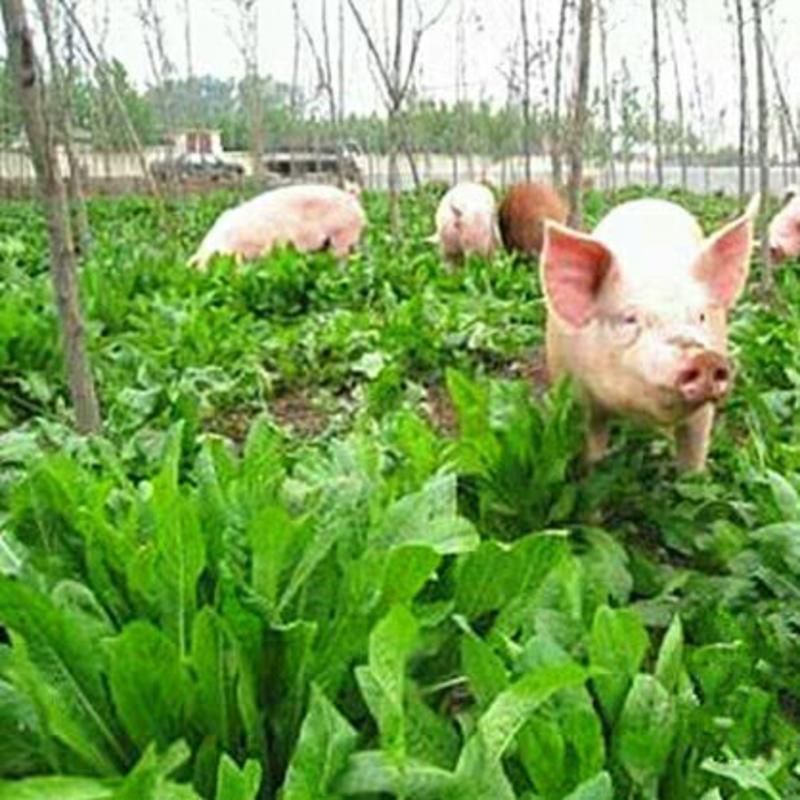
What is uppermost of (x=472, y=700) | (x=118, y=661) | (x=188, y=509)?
(x=188, y=509)

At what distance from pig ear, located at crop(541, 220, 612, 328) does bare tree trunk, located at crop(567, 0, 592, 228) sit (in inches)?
113

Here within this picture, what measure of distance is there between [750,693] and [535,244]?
31.6 ft

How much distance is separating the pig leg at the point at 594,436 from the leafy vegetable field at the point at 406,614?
0.17ft

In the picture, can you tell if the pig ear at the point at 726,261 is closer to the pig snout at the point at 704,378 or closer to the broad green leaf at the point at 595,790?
the pig snout at the point at 704,378

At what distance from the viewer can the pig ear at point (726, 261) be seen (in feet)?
13.9

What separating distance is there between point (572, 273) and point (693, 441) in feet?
2.12

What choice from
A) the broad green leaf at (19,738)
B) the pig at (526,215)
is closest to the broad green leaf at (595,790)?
the broad green leaf at (19,738)

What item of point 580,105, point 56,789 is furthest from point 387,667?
point 580,105

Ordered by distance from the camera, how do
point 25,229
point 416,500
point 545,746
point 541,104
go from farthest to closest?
point 541,104 → point 25,229 → point 416,500 → point 545,746

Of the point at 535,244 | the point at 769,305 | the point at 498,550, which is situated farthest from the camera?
the point at 535,244

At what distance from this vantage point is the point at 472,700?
2895 mm

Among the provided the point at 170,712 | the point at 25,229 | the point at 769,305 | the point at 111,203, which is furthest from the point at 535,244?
the point at 111,203

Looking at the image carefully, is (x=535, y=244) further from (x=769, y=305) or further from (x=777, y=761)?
(x=777, y=761)

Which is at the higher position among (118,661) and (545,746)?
(118,661)
